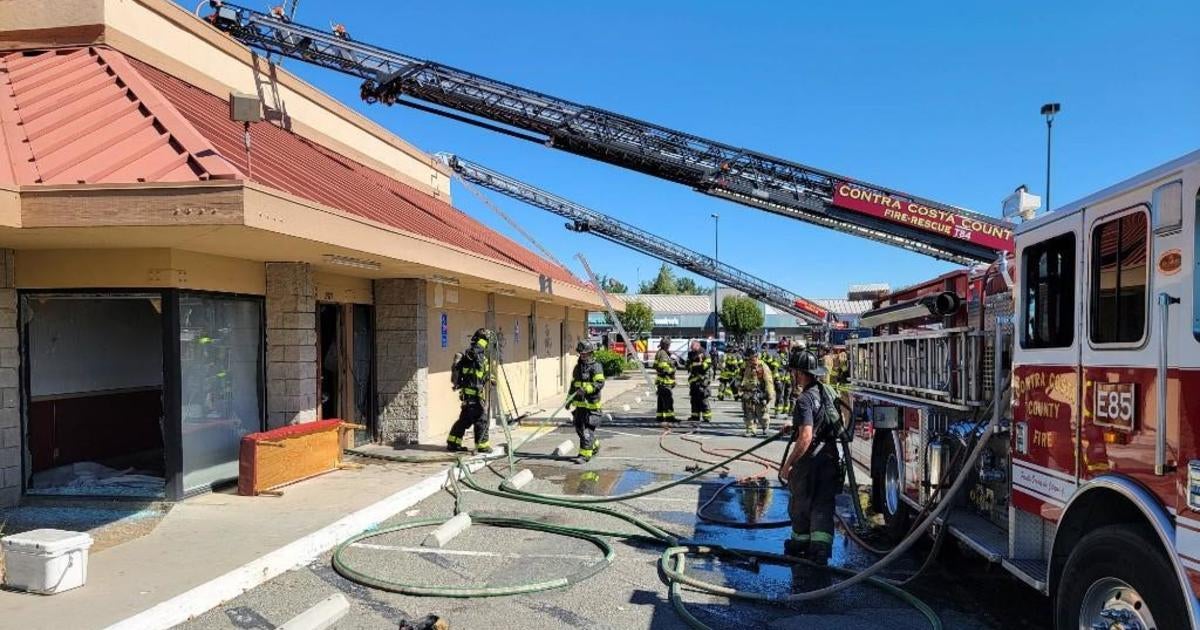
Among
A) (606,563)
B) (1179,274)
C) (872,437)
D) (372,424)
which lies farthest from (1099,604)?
(372,424)

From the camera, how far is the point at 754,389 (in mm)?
13688

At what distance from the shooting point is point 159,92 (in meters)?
7.47

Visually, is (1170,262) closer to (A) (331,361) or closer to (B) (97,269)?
(B) (97,269)

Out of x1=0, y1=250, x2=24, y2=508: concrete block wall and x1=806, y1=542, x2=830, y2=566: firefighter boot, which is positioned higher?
x1=0, y1=250, x2=24, y2=508: concrete block wall

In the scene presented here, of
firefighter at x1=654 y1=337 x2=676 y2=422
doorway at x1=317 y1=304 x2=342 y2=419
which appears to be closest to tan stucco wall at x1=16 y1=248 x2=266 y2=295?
doorway at x1=317 y1=304 x2=342 y2=419

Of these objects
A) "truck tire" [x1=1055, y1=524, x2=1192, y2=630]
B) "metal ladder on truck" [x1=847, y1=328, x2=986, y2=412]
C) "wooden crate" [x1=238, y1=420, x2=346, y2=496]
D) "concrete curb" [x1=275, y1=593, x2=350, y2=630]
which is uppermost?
"metal ladder on truck" [x1=847, y1=328, x2=986, y2=412]

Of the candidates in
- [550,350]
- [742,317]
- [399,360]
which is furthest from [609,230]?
[742,317]

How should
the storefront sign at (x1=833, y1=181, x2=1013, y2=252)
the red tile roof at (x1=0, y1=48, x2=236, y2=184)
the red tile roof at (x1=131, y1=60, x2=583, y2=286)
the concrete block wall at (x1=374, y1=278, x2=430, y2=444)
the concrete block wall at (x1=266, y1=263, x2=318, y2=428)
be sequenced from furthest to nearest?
the storefront sign at (x1=833, y1=181, x2=1013, y2=252)
the concrete block wall at (x1=374, y1=278, x2=430, y2=444)
the concrete block wall at (x1=266, y1=263, x2=318, y2=428)
the red tile roof at (x1=131, y1=60, x2=583, y2=286)
the red tile roof at (x1=0, y1=48, x2=236, y2=184)

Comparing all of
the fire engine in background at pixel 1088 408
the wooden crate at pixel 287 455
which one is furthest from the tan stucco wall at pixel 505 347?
the fire engine in background at pixel 1088 408

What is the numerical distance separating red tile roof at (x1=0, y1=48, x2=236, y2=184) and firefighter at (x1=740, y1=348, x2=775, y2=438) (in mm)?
9737

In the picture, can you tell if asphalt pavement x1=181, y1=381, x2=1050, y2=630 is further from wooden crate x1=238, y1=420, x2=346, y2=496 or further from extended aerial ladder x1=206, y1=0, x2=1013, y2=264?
extended aerial ladder x1=206, y1=0, x2=1013, y2=264

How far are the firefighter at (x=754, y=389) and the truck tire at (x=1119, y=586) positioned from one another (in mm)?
9927

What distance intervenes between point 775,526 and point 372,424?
20.4 feet

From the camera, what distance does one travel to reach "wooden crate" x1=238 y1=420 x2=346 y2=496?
7461 mm
